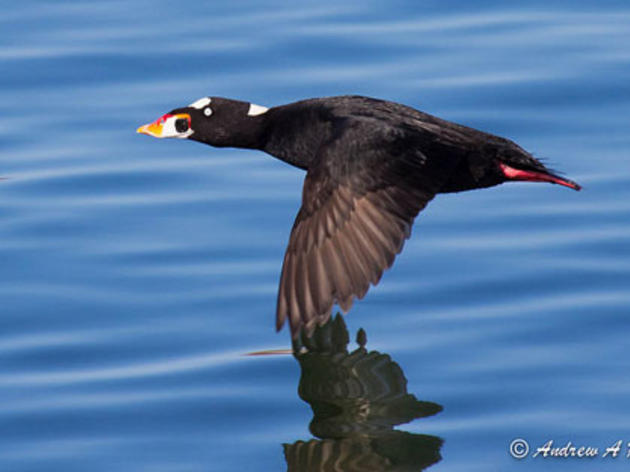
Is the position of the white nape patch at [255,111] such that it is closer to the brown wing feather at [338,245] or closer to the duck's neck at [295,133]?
the duck's neck at [295,133]

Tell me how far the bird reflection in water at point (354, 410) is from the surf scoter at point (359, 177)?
0.19 m

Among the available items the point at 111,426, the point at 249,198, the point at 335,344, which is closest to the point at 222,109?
the point at 249,198

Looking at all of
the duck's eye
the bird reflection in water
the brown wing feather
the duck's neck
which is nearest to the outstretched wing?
the brown wing feather

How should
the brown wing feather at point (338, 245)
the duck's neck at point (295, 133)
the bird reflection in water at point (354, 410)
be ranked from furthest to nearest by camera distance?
the duck's neck at point (295, 133), the brown wing feather at point (338, 245), the bird reflection in water at point (354, 410)

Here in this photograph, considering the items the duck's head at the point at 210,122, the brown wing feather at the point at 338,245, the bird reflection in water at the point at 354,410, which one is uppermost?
the duck's head at the point at 210,122

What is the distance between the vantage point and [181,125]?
8.12 m

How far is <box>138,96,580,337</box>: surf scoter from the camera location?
6.41m

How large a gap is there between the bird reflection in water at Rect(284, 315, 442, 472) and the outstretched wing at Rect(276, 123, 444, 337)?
32 centimetres

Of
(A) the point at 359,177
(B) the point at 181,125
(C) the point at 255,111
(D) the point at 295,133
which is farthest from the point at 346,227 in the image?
(B) the point at 181,125

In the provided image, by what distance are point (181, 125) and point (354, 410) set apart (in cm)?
223

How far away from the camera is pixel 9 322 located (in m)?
7.16

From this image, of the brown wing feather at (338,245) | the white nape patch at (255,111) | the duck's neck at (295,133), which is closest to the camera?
the brown wing feather at (338,245)

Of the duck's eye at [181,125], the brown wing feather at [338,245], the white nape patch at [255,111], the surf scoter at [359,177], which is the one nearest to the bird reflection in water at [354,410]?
the surf scoter at [359,177]

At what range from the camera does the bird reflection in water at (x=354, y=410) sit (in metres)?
6.00
